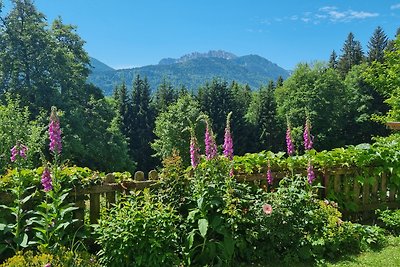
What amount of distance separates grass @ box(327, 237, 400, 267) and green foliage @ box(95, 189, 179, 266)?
225cm

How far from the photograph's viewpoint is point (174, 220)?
460 cm

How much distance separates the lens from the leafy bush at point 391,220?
6.38 m

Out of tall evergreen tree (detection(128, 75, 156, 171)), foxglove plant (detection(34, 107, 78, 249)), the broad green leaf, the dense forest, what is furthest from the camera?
tall evergreen tree (detection(128, 75, 156, 171))

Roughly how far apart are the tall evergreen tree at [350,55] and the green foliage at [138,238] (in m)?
54.3

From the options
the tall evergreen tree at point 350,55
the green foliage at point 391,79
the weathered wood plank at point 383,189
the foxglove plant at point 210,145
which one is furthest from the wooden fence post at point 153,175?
the tall evergreen tree at point 350,55

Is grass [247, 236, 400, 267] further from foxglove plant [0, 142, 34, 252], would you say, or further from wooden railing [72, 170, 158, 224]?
foxglove plant [0, 142, 34, 252]

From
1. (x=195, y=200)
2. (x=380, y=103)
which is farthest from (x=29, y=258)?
(x=380, y=103)

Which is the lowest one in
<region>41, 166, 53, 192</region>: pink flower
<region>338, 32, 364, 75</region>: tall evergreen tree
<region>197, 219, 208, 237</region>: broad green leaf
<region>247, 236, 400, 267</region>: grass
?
<region>247, 236, 400, 267</region>: grass

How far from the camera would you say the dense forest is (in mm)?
22516

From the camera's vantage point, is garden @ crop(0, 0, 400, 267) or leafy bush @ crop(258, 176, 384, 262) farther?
leafy bush @ crop(258, 176, 384, 262)

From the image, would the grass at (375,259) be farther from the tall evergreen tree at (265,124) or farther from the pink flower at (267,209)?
the tall evergreen tree at (265,124)

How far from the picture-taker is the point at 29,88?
2836 centimetres

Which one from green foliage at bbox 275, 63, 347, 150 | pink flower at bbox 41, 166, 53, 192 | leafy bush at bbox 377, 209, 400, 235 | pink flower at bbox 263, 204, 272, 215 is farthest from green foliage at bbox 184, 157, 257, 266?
green foliage at bbox 275, 63, 347, 150

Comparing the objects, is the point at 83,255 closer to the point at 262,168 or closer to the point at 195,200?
the point at 195,200
